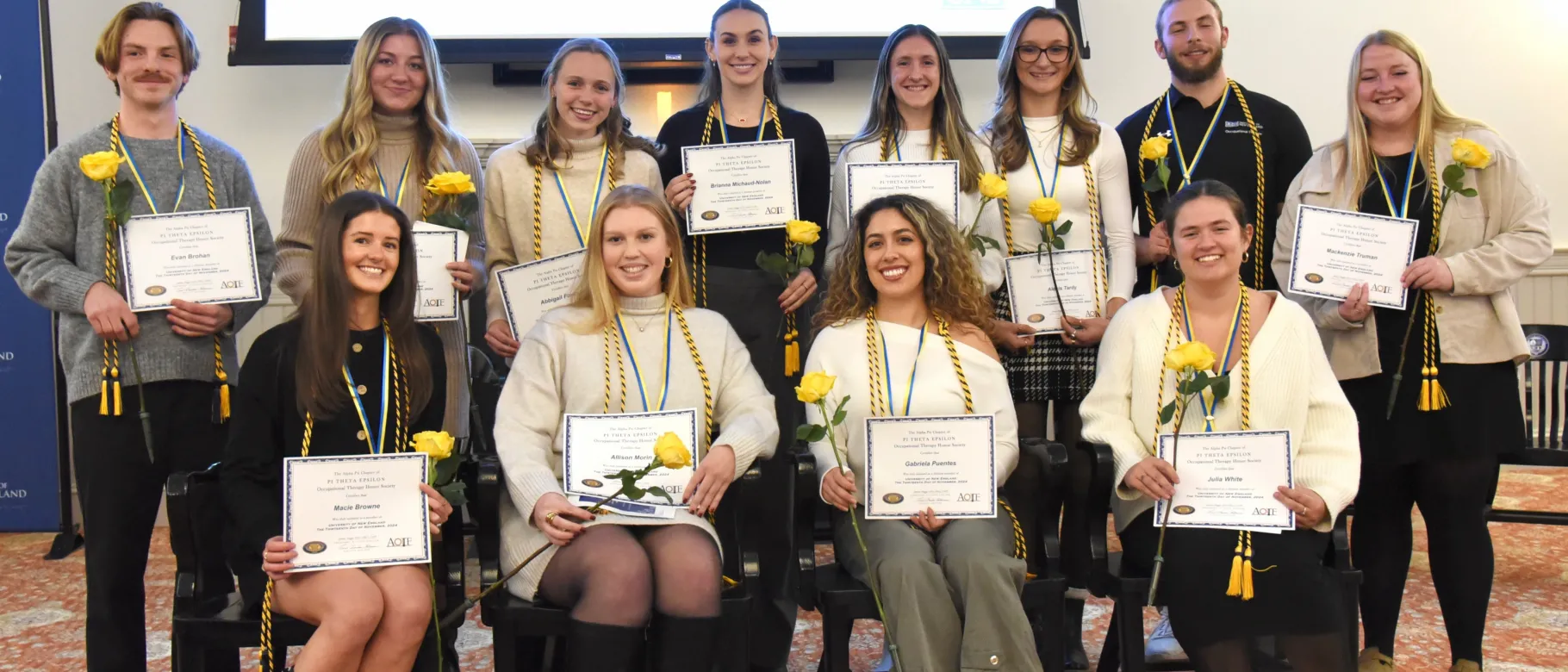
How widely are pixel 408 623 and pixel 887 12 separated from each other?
12.6ft

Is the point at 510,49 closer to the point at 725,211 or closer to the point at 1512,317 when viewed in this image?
the point at 725,211

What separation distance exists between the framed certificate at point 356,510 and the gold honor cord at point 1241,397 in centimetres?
156

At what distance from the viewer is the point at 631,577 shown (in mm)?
2496

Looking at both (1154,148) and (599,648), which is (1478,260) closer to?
(1154,148)

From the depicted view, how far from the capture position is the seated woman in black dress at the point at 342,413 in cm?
241

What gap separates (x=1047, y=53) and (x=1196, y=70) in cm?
49

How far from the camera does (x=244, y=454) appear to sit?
2.59 metres

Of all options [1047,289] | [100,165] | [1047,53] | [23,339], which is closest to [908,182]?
[1047,289]

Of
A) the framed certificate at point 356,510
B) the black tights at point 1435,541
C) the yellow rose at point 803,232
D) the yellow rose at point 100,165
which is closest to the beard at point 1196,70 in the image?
the black tights at point 1435,541

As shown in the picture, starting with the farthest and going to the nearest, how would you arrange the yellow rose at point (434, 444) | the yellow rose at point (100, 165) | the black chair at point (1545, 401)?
the black chair at point (1545, 401) → the yellow rose at point (100, 165) → the yellow rose at point (434, 444)

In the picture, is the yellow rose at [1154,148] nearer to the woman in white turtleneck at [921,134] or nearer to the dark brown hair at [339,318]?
the woman in white turtleneck at [921,134]

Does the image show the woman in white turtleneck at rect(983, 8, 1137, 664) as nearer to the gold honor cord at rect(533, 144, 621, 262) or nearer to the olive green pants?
the olive green pants

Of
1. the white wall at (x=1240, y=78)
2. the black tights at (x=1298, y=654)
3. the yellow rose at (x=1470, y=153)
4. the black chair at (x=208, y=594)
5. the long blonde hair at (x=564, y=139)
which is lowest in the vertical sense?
the black tights at (x=1298, y=654)

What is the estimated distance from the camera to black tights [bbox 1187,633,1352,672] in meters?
2.60
